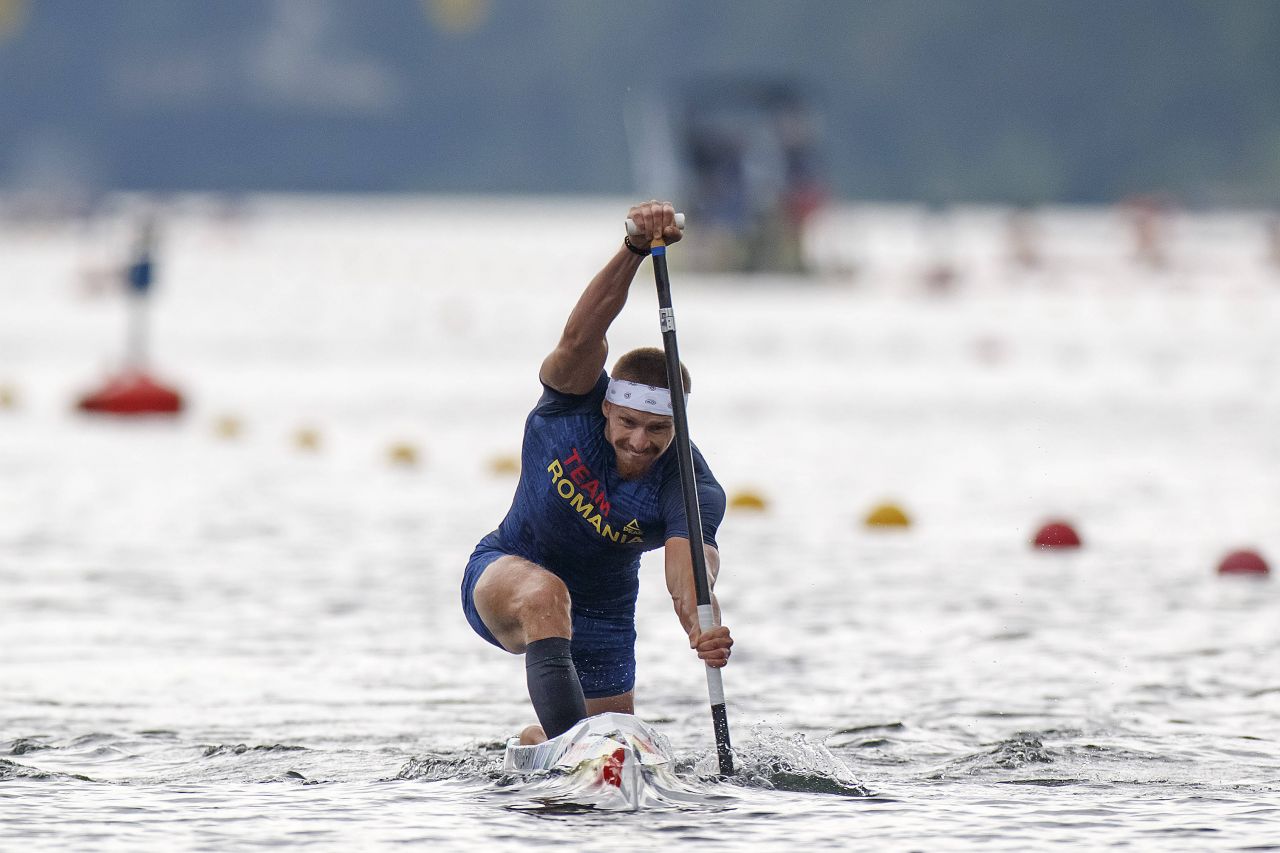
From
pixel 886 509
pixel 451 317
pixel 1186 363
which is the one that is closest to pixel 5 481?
pixel 886 509

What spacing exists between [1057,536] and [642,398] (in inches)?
228

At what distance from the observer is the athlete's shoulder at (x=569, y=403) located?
21.6ft

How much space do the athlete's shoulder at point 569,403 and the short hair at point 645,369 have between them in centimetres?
12

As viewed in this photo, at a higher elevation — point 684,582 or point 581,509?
point 581,509

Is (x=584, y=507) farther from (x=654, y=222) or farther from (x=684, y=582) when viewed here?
(x=654, y=222)

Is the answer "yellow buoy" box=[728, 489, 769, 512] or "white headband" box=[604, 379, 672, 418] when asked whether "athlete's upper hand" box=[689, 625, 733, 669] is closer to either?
"white headband" box=[604, 379, 672, 418]

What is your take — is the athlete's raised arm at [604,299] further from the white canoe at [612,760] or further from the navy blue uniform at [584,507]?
the white canoe at [612,760]

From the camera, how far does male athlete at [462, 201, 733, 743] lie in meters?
6.41

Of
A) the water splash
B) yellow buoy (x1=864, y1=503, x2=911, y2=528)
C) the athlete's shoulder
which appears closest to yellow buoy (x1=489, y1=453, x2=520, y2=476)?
yellow buoy (x1=864, y1=503, x2=911, y2=528)

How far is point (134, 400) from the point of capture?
1902cm

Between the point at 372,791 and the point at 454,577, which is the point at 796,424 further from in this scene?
the point at 372,791

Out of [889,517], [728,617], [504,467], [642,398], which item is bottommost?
[728,617]

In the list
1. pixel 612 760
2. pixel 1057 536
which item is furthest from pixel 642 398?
pixel 1057 536

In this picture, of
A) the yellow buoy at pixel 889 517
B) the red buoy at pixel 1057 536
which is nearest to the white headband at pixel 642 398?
the red buoy at pixel 1057 536
